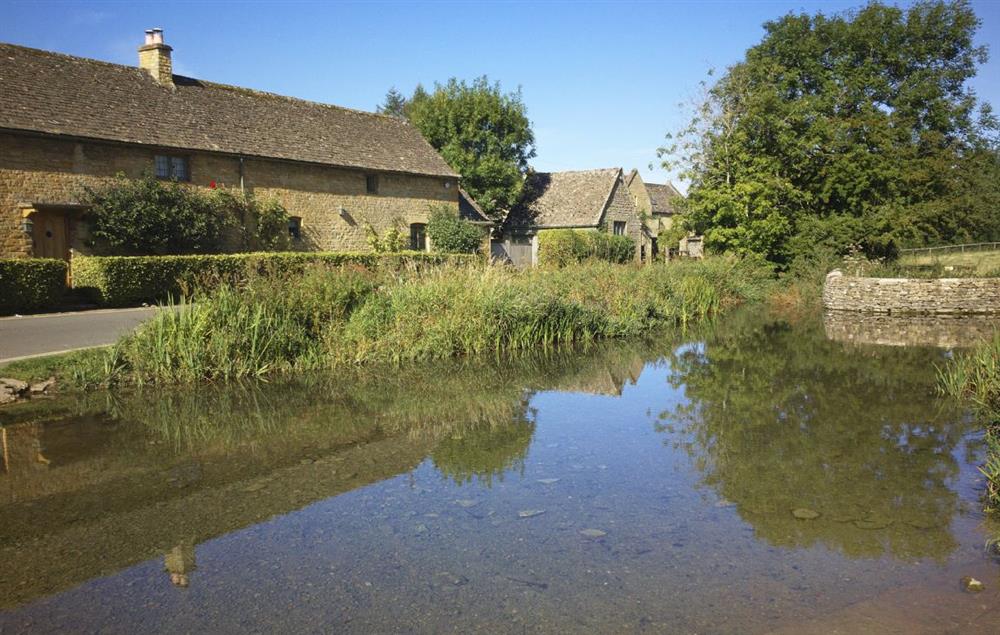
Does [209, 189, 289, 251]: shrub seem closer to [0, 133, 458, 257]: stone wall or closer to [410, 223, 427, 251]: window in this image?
[0, 133, 458, 257]: stone wall

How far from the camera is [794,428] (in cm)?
775

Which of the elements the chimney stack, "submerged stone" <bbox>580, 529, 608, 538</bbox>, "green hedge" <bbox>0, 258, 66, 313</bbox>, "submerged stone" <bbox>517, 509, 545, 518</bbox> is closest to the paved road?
"green hedge" <bbox>0, 258, 66, 313</bbox>

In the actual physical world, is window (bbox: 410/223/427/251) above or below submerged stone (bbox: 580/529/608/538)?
above

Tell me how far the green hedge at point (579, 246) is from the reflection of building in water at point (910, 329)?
952 cm

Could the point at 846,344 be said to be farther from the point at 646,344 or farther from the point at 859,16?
the point at 859,16

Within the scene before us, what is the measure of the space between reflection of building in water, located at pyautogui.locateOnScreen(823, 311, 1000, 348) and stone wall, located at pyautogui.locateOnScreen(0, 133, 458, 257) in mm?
16100

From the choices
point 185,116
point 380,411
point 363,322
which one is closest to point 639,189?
point 185,116

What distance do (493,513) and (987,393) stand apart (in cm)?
604

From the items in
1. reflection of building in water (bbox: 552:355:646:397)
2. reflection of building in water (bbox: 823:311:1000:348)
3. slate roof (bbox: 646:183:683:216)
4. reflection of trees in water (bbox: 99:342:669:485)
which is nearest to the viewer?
reflection of trees in water (bbox: 99:342:669:485)

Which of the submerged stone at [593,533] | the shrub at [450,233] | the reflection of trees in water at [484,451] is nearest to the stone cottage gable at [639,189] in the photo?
the shrub at [450,233]

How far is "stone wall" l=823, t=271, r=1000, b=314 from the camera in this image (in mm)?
20719

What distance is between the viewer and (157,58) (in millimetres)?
23172

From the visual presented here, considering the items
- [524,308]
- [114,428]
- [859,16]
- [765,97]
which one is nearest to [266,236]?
[524,308]

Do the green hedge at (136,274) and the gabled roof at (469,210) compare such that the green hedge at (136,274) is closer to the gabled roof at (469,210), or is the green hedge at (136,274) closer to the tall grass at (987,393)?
the tall grass at (987,393)
